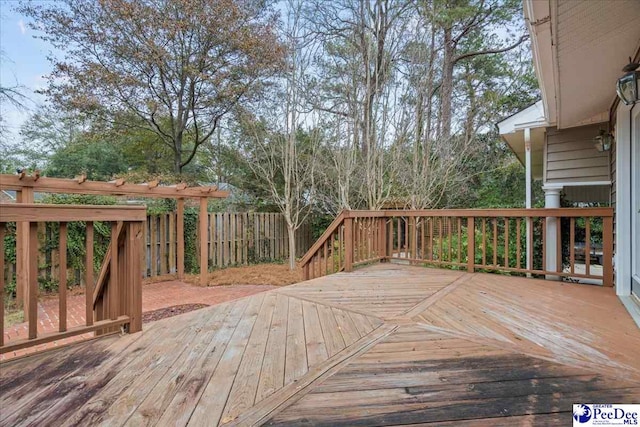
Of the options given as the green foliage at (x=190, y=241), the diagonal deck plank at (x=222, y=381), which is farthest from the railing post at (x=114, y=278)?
the green foliage at (x=190, y=241)

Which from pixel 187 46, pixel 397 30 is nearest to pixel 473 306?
pixel 397 30

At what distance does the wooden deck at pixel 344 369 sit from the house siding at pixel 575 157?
8.51 feet

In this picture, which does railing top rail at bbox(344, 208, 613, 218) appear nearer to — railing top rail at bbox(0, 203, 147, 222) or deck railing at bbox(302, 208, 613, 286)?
deck railing at bbox(302, 208, 613, 286)

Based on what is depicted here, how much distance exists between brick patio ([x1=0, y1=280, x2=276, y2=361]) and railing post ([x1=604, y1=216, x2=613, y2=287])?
514cm

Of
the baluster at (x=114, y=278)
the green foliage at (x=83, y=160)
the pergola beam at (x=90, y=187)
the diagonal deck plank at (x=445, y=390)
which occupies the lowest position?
the diagonal deck plank at (x=445, y=390)

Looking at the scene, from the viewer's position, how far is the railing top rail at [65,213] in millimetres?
1696

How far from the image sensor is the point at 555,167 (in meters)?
4.84

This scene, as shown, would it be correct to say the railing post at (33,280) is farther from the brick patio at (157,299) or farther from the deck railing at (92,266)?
the brick patio at (157,299)

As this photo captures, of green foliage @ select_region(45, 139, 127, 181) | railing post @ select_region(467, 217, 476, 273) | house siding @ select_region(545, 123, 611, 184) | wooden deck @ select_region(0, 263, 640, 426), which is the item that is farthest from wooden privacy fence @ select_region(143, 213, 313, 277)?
house siding @ select_region(545, 123, 611, 184)

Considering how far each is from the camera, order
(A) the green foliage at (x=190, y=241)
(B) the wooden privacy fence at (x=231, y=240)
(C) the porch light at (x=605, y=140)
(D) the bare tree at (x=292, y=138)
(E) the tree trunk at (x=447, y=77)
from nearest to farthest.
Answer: (C) the porch light at (x=605, y=140), (B) the wooden privacy fence at (x=231, y=240), (D) the bare tree at (x=292, y=138), (A) the green foliage at (x=190, y=241), (E) the tree trunk at (x=447, y=77)

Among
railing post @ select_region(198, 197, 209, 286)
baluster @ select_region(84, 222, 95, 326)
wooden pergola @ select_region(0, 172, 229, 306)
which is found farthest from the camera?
railing post @ select_region(198, 197, 209, 286)

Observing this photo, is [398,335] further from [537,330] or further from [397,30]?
[397,30]

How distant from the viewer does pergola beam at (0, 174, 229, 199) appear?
4518 millimetres

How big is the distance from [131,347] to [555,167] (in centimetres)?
583
